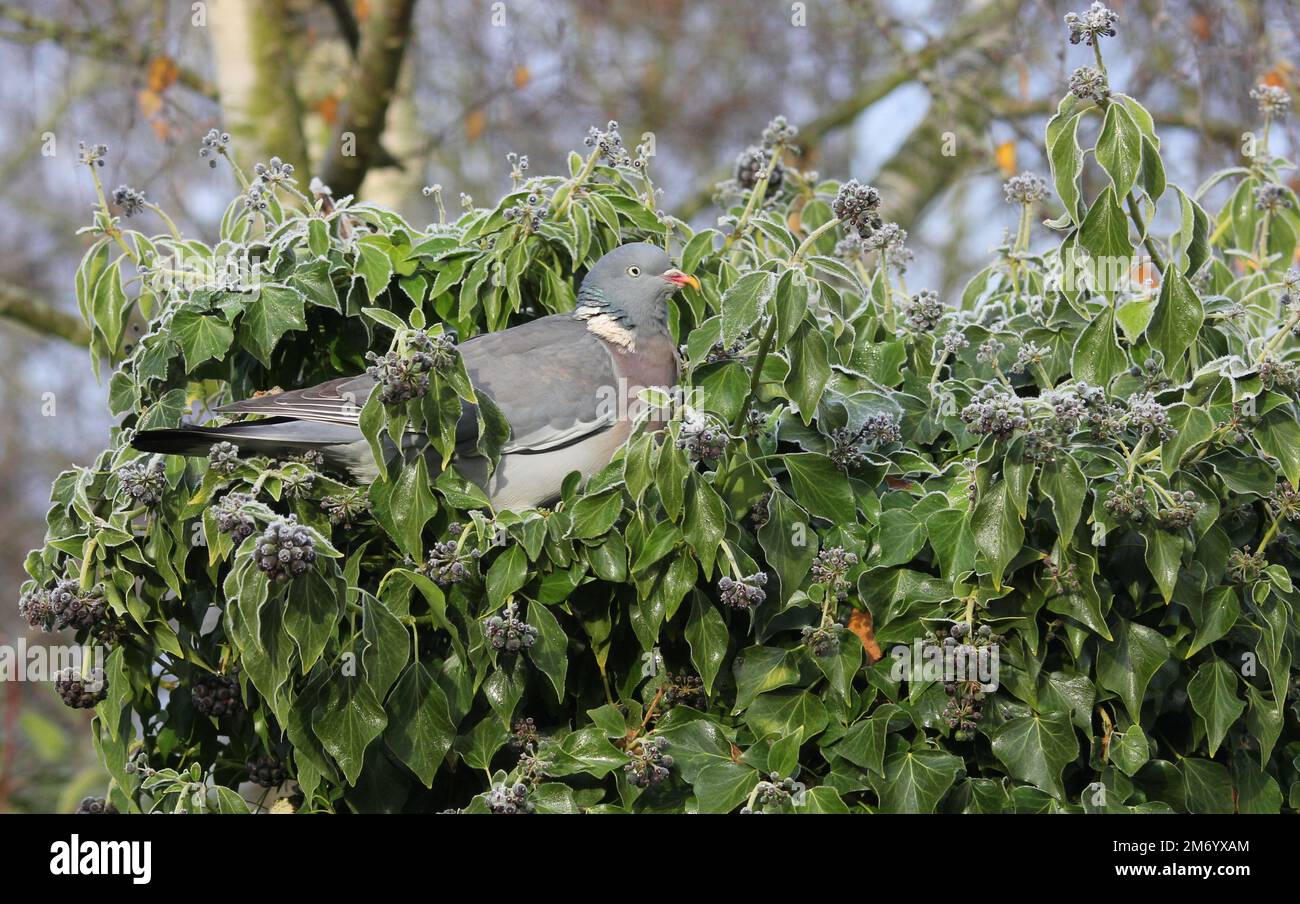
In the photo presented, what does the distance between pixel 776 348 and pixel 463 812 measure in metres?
0.83

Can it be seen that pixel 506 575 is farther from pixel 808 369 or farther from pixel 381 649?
pixel 808 369

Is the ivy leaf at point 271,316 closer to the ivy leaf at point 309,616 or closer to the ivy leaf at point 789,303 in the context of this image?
the ivy leaf at point 309,616

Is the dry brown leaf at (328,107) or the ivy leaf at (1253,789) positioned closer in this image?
the ivy leaf at (1253,789)

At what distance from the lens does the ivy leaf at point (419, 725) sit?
1953 mm

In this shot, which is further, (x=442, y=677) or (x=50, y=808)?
(x=50, y=808)

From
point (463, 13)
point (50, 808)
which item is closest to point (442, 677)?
point (50, 808)

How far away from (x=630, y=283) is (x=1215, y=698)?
50.8 inches

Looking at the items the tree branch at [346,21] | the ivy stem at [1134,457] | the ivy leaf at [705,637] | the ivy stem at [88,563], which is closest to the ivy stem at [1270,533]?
the ivy stem at [1134,457]

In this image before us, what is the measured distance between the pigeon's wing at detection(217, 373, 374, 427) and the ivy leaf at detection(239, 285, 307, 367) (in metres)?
0.09

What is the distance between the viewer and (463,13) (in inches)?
294

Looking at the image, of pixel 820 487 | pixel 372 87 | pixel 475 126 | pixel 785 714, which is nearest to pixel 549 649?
pixel 785 714

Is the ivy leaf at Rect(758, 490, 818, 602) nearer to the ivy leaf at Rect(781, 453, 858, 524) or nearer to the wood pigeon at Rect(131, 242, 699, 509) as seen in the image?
the ivy leaf at Rect(781, 453, 858, 524)

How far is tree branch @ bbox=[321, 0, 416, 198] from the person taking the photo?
14.6ft
